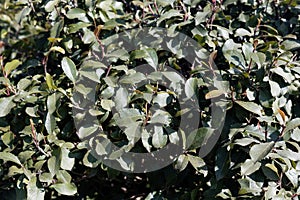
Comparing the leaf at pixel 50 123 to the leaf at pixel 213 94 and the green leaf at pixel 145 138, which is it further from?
the leaf at pixel 213 94

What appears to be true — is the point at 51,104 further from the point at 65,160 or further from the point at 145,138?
the point at 145,138

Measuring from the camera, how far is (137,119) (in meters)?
1.76

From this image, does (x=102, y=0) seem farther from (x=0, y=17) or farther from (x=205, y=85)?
(x=0, y=17)

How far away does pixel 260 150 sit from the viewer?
1639 millimetres

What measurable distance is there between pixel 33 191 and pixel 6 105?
13.7 inches

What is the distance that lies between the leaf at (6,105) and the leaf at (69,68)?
0.24 m

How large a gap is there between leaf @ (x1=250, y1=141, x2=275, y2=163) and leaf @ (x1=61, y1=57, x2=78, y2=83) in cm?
70

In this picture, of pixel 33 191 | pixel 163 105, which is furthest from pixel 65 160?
pixel 163 105

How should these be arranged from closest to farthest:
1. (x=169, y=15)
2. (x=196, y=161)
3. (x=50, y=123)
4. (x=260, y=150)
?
(x=260, y=150), (x=196, y=161), (x=50, y=123), (x=169, y=15)

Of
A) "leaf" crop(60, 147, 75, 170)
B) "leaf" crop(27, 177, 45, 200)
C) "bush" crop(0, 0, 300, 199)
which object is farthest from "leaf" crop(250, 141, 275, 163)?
"leaf" crop(27, 177, 45, 200)

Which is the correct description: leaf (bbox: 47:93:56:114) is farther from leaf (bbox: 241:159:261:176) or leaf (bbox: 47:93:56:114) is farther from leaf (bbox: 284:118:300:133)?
leaf (bbox: 284:118:300:133)

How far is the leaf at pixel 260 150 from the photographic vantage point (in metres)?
1.62

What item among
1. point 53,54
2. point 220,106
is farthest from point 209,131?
point 53,54

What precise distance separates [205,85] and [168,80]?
5.8 inches
